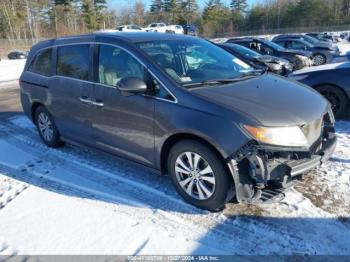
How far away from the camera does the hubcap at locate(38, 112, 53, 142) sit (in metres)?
5.58

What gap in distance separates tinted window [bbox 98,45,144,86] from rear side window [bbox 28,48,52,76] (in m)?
1.44

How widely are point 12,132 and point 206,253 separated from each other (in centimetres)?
519

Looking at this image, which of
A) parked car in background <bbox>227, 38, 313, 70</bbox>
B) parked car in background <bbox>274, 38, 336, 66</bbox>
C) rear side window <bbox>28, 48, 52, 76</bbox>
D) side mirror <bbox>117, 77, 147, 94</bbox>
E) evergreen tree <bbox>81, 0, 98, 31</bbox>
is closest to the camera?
side mirror <bbox>117, 77, 147, 94</bbox>

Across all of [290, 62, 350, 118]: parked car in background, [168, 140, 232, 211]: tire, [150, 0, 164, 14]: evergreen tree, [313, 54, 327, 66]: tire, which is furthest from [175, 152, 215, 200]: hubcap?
[150, 0, 164, 14]: evergreen tree

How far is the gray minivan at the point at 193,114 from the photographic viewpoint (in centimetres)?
324

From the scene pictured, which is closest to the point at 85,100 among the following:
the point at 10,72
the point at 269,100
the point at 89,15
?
the point at 269,100

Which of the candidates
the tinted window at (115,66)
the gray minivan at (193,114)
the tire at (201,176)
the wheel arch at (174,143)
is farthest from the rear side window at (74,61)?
the tire at (201,176)

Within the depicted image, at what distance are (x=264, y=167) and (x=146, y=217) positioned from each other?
132cm

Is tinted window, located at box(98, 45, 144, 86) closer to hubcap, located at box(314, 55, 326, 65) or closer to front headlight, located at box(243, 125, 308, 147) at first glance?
front headlight, located at box(243, 125, 308, 147)

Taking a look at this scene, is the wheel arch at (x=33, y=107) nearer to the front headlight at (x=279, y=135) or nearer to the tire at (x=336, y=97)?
the front headlight at (x=279, y=135)

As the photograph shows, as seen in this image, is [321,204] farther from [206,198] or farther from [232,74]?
[232,74]

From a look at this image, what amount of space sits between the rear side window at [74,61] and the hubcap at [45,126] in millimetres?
922

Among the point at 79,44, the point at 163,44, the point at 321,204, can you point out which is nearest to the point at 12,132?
the point at 79,44

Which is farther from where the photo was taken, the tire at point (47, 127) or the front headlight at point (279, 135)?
the tire at point (47, 127)
